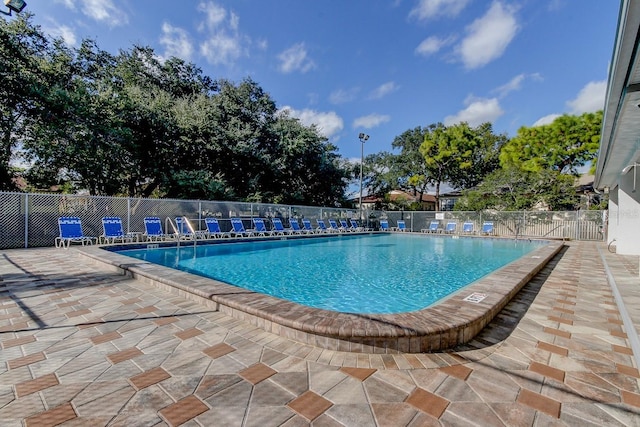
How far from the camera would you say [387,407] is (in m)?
1.68

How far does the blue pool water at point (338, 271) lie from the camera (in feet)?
16.5

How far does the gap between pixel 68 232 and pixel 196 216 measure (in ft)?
14.0

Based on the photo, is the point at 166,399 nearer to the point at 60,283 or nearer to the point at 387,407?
the point at 387,407

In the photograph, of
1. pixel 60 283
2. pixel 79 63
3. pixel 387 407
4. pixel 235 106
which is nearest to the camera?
pixel 387 407

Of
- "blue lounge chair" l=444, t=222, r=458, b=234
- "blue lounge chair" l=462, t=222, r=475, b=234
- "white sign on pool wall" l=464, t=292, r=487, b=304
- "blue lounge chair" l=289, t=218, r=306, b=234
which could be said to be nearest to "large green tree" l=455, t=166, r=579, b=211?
"blue lounge chair" l=462, t=222, r=475, b=234

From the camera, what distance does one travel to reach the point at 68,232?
8172 millimetres

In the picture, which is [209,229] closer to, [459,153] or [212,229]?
[212,229]

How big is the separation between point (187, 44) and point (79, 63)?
220 inches

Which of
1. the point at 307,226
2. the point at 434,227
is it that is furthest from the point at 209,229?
the point at 434,227

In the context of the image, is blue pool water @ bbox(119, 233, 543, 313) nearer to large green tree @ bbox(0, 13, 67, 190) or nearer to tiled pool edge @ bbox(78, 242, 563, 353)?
tiled pool edge @ bbox(78, 242, 563, 353)

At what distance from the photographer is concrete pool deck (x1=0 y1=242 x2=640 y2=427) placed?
160 centimetres

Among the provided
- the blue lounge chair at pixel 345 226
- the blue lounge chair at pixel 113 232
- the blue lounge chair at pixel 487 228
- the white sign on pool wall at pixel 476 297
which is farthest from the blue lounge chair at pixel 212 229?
the blue lounge chair at pixel 487 228

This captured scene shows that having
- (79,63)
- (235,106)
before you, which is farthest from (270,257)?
(79,63)

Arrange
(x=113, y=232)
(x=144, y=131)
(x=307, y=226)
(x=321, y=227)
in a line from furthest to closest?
1. (x=321, y=227)
2. (x=307, y=226)
3. (x=144, y=131)
4. (x=113, y=232)
